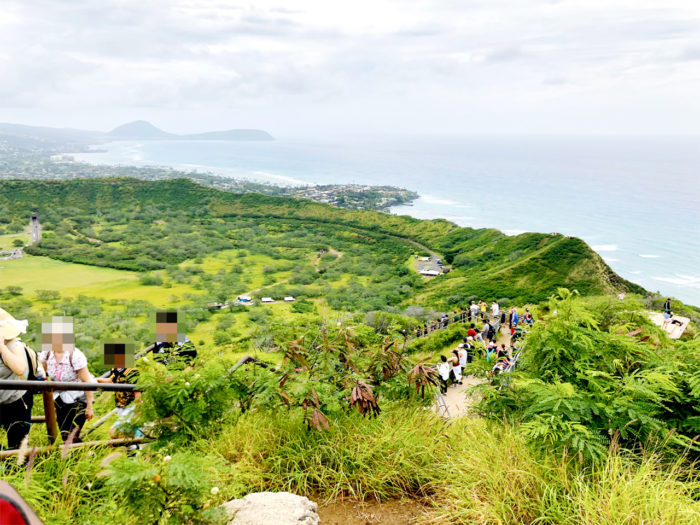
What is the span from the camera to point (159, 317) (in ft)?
12.6

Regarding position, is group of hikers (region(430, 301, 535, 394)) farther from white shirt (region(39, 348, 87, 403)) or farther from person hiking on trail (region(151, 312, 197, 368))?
white shirt (region(39, 348, 87, 403))

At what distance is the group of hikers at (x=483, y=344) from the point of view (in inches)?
239

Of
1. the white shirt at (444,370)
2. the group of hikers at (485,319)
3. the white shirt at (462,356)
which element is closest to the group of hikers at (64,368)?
the white shirt at (444,370)

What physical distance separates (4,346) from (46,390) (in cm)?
51

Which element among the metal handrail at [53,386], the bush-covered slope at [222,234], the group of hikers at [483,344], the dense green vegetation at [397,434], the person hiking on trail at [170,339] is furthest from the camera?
the bush-covered slope at [222,234]

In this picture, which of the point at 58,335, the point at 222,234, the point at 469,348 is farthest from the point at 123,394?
the point at 222,234

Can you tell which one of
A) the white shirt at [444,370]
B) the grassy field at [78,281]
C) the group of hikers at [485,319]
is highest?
the white shirt at [444,370]

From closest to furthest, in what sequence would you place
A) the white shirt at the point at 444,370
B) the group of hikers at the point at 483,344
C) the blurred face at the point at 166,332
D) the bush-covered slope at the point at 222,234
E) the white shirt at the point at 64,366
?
the white shirt at the point at 64,366 → the blurred face at the point at 166,332 → the group of hikers at the point at 483,344 → the white shirt at the point at 444,370 → the bush-covered slope at the point at 222,234

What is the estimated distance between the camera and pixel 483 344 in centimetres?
493

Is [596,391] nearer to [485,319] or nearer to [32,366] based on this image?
[32,366]

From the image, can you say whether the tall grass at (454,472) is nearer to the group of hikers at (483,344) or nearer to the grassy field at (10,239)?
the group of hikers at (483,344)

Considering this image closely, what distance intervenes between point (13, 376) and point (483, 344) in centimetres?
410

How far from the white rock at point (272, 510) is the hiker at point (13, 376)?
150 cm

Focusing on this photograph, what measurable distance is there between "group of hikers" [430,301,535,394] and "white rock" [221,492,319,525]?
1576 mm
